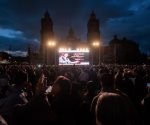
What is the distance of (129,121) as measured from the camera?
3.25 meters

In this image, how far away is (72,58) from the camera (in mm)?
43344

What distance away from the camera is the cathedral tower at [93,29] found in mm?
108419

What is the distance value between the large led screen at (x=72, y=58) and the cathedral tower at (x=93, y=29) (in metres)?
64.2

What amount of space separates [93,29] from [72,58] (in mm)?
66569

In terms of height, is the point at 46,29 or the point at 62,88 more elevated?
the point at 46,29

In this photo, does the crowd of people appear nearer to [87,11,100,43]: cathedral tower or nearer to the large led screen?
the large led screen

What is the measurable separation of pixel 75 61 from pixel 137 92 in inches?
1328

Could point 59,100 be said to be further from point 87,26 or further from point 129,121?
point 87,26

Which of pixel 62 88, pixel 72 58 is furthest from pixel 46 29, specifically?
pixel 62 88

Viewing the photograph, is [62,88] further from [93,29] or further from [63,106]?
[93,29]

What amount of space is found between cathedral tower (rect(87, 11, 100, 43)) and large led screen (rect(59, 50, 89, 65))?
64161 millimetres

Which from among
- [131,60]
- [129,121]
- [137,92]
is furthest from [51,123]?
[131,60]

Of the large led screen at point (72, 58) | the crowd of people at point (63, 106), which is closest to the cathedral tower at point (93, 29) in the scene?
the large led screen at point (72, 58)

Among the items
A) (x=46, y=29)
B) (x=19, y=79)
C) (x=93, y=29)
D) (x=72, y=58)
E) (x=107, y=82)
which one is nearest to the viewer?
(x=19, y=79)
